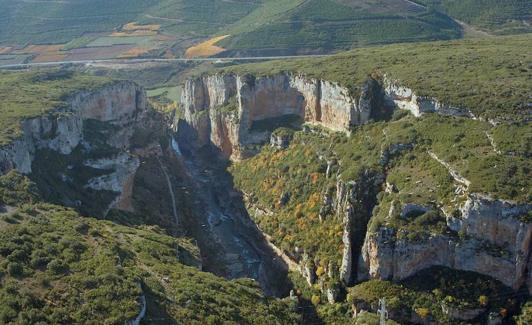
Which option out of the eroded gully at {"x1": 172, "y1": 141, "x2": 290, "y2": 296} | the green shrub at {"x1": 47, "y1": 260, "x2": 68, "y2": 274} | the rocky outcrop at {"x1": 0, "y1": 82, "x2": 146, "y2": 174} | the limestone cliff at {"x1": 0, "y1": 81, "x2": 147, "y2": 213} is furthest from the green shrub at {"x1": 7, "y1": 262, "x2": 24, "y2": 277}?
the eroded gully at {"x1": 172, "y1": 141, "x2": 290, "y2": 296}

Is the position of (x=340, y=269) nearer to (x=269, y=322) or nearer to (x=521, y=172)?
(x=269, y=322)

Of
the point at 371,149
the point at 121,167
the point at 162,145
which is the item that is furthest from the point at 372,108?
the point at 162,145

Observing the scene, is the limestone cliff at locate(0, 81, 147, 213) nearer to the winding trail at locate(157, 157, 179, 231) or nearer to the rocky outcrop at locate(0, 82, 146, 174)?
the rocky outcrop at locate(0, 82, 146, 174)

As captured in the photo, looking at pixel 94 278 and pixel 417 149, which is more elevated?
pixel 417 149

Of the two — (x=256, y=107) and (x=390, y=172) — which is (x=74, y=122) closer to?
(x=256, y=107)

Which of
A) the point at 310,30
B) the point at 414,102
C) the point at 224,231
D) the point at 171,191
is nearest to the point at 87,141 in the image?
the point at 171,191
